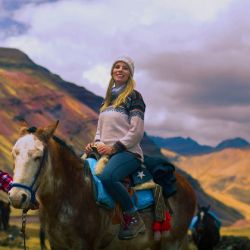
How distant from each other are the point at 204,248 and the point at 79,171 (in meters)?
17.2

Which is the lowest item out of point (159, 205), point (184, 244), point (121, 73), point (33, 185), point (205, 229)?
point (205, 229)

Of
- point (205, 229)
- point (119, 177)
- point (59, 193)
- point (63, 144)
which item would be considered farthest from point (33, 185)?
point (205, 229)

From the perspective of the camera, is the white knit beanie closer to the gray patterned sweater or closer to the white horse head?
the gray patterned sweater

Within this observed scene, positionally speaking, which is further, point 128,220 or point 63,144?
point 128,220

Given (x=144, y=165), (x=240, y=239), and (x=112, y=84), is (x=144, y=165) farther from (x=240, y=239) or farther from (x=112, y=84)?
(x=240, y=239)

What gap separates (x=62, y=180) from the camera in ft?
21.8

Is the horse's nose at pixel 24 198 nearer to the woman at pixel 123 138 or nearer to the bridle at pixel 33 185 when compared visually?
the bridle at pixel 33 185

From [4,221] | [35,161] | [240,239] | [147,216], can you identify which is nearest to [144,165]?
[147,216]

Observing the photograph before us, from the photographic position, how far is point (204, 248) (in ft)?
74.0

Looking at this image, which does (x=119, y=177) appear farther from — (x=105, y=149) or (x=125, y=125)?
(x=125, y=125)

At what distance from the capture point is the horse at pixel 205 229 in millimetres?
21844

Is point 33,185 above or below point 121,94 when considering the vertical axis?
below

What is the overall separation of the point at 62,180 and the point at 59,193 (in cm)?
20

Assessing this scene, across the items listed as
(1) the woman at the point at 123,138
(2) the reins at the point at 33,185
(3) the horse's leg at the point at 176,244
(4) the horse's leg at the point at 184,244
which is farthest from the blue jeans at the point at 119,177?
(4) the horse's leg at the point at 184,244
